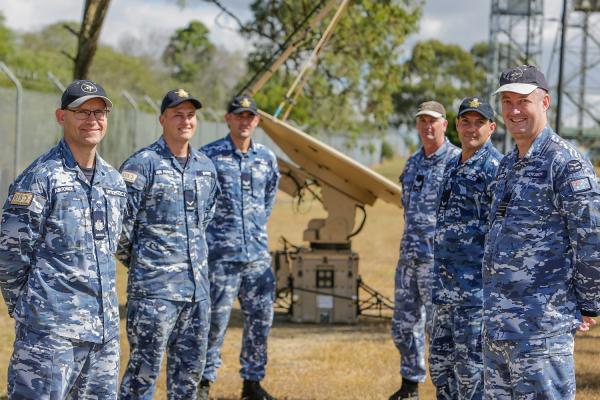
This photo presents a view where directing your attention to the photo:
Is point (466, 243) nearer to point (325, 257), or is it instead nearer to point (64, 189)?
point (64, 189)

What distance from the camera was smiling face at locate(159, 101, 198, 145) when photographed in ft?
18.5

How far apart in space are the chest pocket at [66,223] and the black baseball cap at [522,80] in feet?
6.79

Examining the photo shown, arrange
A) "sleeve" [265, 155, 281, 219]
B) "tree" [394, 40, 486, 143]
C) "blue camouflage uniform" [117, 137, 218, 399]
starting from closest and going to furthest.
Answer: "blue camouflage uniform" [117, 137, 218, 399] < "sleeve" [265, 155, 281, 219] < "tree" [394, 40, 486, 143]

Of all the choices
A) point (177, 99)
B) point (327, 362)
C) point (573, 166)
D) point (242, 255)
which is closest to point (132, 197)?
point (177, 99)

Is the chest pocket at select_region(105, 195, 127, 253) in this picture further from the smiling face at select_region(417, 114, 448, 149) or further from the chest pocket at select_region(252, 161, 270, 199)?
the smiling face at select_region(417, 114, 448, 149)

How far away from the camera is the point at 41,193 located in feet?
13.7

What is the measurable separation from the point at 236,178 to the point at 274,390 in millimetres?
1788

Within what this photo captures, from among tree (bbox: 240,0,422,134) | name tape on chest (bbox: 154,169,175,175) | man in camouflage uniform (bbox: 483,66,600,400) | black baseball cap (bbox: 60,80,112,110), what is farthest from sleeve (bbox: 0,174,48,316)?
tree (bbox: 240,0,422,134)

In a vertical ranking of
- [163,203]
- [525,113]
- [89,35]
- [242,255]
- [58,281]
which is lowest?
[58,281]

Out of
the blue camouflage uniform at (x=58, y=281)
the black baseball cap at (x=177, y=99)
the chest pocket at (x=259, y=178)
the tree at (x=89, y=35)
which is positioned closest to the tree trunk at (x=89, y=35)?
the tree at (x=89, y=35)

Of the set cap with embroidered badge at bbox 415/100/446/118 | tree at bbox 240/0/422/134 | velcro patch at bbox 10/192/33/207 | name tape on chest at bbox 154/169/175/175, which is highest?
tree at bbox 240/0/422/134

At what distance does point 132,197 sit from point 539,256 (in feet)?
8.08

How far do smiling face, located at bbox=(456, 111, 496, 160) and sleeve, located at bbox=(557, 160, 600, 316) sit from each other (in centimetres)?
151

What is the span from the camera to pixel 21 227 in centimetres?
416
